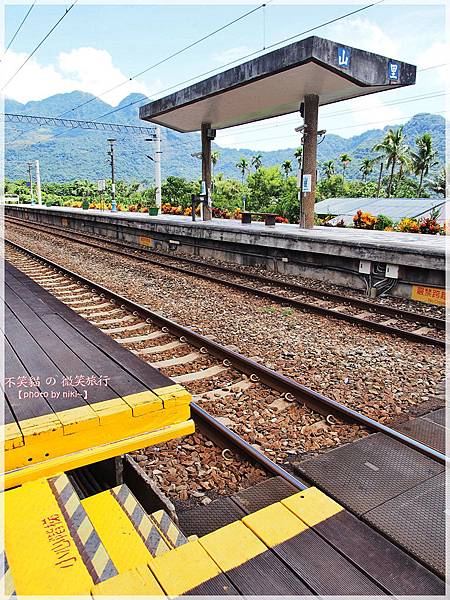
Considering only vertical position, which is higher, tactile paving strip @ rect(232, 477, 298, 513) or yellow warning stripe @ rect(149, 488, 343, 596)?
yellow warning stripe @ rect(149, 488, 343, 596)

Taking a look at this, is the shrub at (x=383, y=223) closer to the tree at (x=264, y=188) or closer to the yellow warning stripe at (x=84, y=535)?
the yellow warning stripe at (x=84, y=535)

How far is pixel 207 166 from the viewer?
18.3m

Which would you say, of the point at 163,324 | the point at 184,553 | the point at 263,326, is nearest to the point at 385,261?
the point at 263,326

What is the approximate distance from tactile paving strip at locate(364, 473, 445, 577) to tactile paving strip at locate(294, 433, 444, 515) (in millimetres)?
65

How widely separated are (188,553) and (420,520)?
1492mm

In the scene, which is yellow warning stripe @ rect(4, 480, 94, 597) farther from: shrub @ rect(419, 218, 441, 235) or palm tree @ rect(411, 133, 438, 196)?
palm tree @ rect(411, 133, 438, 196)

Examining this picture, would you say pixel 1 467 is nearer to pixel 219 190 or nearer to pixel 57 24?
pixel 57 24

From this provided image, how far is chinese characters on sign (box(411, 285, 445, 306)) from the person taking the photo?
26.3ft

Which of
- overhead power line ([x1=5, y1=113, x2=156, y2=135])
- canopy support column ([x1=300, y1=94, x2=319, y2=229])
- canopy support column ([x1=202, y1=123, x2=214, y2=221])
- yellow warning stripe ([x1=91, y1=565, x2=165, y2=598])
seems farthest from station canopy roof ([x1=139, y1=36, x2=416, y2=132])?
overhead power line ([x1=5, y1=113, x2=156, y2=135])

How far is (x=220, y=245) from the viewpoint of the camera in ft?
46.0

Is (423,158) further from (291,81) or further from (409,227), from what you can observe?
(291,81)

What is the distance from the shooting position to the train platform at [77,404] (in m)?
2.36

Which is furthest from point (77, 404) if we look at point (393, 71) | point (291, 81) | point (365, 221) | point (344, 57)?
point (365, 221)

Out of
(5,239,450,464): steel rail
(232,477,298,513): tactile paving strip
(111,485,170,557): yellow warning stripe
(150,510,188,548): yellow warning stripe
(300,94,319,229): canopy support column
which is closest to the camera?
(111,485,170,557): yellow warning stripe
